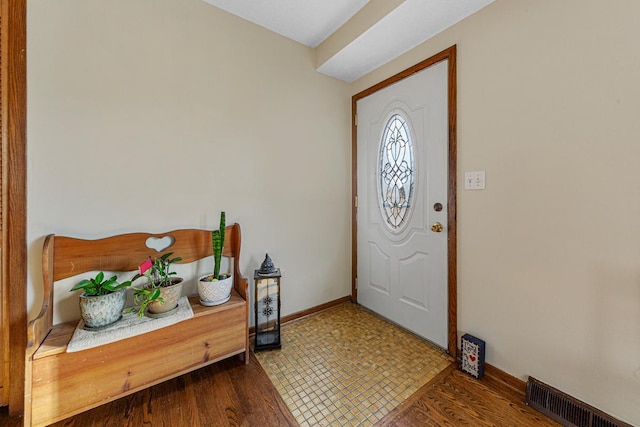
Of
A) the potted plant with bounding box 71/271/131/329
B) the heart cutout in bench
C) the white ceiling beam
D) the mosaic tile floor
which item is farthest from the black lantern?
the white ceiling beam

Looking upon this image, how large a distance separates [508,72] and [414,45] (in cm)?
72

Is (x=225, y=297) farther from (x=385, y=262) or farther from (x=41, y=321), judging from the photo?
(x=385, y=262)

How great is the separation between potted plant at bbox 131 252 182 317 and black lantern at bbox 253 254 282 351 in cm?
50

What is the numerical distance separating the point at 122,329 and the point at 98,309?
147 mm

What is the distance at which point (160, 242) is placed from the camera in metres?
1.58

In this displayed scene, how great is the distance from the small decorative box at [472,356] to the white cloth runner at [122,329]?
1.61 meters

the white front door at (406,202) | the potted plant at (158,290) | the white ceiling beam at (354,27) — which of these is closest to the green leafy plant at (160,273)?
the potted plant at (158,290)

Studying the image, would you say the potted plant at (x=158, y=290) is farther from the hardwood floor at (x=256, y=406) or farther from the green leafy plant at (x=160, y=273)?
the hardwood floor at (x=256, y=406)

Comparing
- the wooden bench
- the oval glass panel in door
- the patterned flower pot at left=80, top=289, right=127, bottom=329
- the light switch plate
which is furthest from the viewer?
the oval glass panel in door

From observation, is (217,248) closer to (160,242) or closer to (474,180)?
(160,242)

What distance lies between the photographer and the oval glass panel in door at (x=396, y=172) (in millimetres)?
1961

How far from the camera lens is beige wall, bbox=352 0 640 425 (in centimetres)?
108

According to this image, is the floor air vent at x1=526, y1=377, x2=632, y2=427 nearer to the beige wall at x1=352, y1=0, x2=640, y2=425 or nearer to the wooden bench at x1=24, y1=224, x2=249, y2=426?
the beige wall at x1=352, y1=0, x2=640, y2=425

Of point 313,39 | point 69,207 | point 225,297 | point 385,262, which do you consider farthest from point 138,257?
point 313,39
